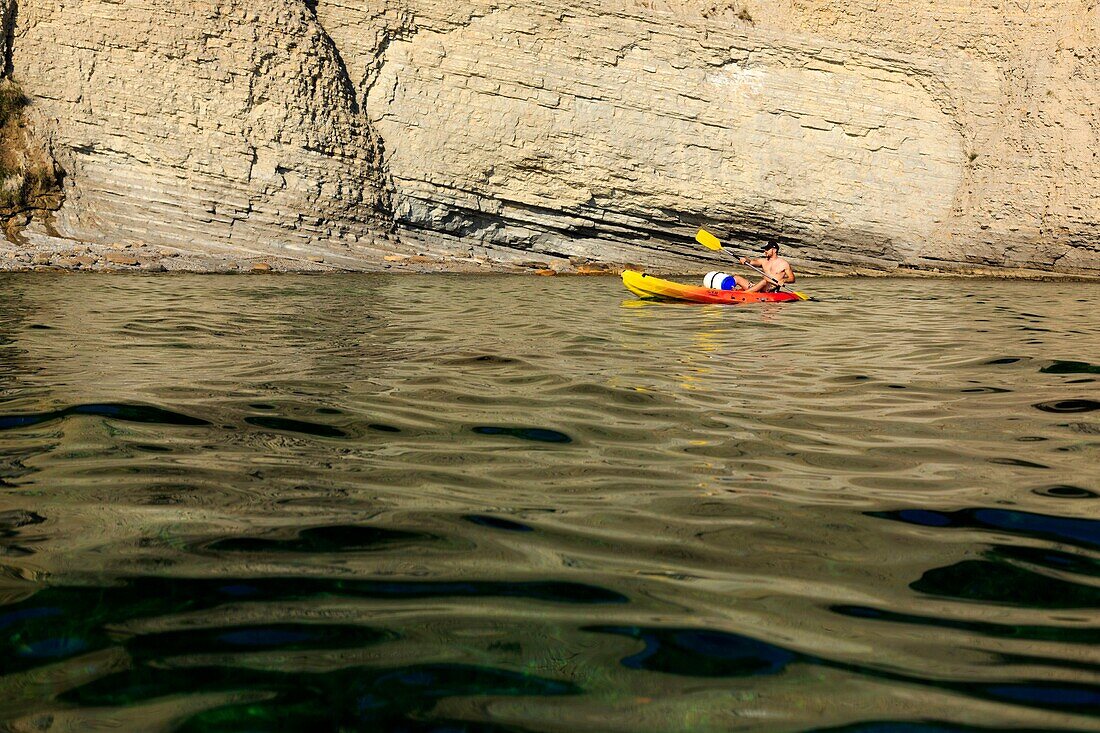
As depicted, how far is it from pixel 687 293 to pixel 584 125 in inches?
345

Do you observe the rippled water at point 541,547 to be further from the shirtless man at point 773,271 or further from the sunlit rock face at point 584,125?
the sunlit rock face at point 584,125

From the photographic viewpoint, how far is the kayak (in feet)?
37.2

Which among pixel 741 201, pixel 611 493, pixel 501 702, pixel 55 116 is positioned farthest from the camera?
pixel 741 201

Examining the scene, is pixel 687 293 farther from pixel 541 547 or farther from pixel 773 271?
pixel 541 547

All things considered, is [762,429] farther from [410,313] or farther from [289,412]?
[410,313]

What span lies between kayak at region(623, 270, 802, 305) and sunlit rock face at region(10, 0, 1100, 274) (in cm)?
747

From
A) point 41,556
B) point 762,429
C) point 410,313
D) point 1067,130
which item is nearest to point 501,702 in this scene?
point 41,556

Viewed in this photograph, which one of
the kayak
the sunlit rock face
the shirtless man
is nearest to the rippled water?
the kayak

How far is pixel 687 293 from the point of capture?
37.2 ft

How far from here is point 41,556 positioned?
244 cm

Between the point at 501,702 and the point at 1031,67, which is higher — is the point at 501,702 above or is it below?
below

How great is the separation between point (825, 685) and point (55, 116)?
18.8m

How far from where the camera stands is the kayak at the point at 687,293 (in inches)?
447

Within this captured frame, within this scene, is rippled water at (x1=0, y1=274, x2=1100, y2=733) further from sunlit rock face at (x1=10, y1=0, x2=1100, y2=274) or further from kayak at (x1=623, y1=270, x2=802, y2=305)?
sunlit rock face at (x1=10, y1=0, x2=1100, y2=274)
